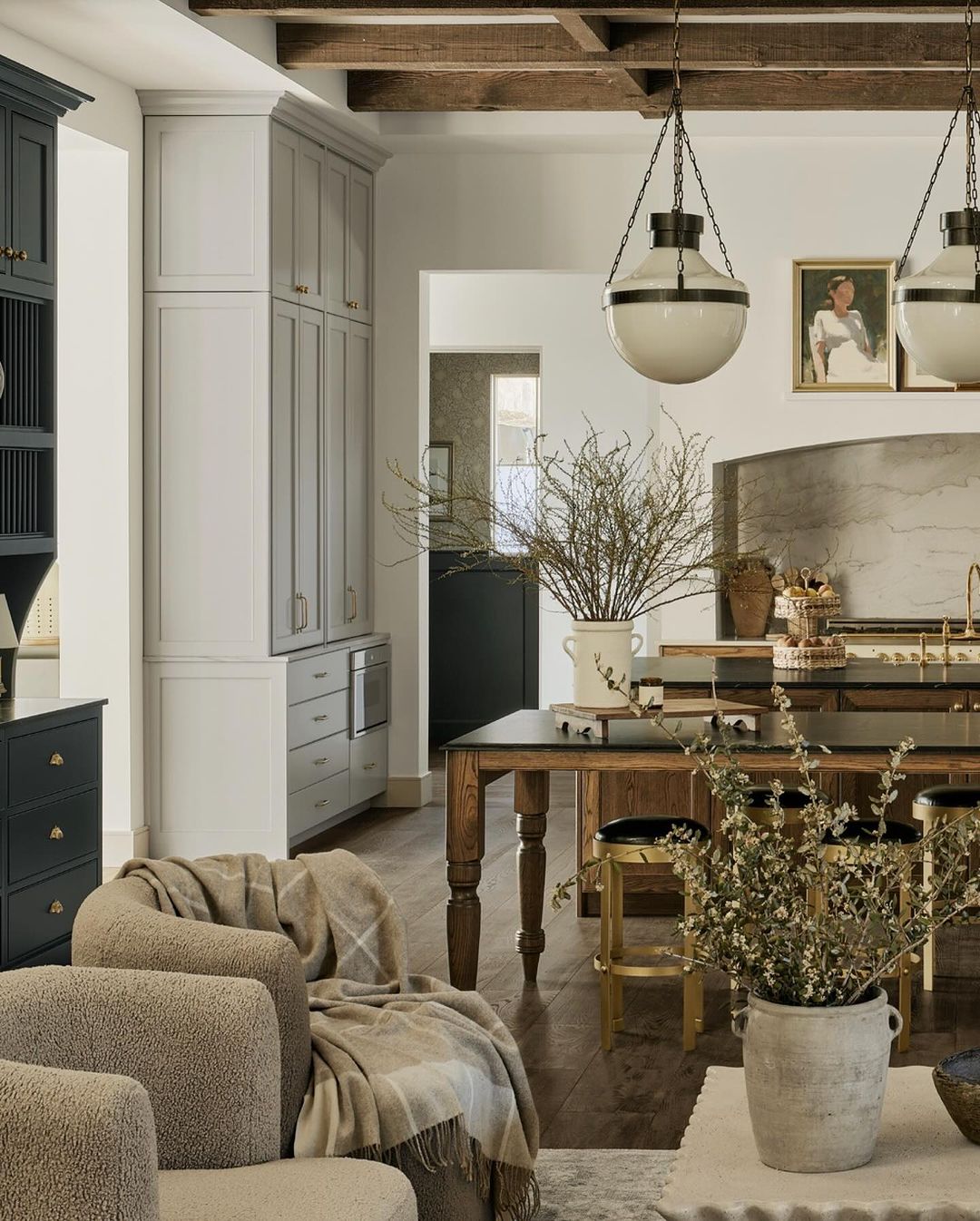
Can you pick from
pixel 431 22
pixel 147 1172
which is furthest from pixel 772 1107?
pixel 431 22

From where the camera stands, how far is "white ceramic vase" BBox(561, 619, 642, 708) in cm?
428

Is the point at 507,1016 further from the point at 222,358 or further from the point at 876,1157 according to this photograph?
the point at 222,358

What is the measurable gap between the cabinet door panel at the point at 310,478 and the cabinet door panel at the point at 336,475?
0.31 feet

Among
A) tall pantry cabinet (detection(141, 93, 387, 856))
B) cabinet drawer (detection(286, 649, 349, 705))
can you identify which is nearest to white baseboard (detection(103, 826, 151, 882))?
tall pantry cabinet (detection(141, 93, 387, 856))

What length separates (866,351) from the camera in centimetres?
759

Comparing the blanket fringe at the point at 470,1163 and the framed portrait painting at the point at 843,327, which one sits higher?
the framed portrait painting at the point at 843,327

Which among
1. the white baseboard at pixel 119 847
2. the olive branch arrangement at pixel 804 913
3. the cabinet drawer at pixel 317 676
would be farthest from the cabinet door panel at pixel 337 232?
the olive branch arrangement at pixel 804 913

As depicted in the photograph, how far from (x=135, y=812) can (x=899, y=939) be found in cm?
480

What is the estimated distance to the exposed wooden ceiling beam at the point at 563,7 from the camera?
538 centimetres

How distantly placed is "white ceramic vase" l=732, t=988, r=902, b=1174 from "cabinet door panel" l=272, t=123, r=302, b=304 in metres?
4.97

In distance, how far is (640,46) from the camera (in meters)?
6.06

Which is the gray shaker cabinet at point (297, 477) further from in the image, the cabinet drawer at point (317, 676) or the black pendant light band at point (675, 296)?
the black pendant light band at point (675, 296)

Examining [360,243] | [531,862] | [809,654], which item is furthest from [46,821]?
[360,243]

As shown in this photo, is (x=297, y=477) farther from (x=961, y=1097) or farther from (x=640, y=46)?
(x=961, y=1097)
